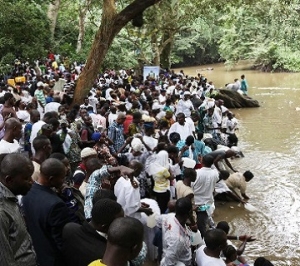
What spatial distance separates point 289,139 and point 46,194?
33.8ft

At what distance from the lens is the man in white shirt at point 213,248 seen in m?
3.80

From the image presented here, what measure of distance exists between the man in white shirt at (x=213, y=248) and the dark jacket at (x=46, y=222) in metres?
1.46

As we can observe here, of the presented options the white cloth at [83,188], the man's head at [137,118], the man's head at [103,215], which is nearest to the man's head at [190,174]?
the white cloth at [83,188]

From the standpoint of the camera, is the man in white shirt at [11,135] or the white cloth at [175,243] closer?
the white cloth at [175,243]

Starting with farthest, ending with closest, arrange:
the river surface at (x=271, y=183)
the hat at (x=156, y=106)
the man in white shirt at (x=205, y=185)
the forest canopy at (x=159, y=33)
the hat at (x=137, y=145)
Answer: the forest canopy at (x=159, y=33) → the hat at (x=156, y=106) → the river surface at (x=271, y=183) → the hat at (x=137, y=145) → the man in white shirt at (x=205, y=185)

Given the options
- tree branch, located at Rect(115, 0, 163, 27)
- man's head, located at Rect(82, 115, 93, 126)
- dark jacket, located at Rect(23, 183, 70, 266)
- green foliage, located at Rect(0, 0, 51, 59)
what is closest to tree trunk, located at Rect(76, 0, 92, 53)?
green foliage, located at Rect(0, 0, 51, 59)

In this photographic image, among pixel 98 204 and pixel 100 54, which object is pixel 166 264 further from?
pixel 100 54

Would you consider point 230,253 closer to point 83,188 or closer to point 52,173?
point 83,188

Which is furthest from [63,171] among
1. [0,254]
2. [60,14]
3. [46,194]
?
[60,14]

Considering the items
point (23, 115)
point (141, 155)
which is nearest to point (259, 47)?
point (23, 115)

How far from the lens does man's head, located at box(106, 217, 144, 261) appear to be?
219cm

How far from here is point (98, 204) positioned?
271cm

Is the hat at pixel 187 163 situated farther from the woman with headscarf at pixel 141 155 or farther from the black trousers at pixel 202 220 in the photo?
the black trousers at pixel 202 220

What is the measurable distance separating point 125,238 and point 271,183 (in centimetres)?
673
